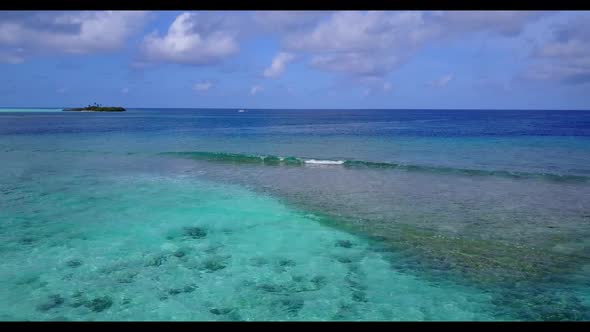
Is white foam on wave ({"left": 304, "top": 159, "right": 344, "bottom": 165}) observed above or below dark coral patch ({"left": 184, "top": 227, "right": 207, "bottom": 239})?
above

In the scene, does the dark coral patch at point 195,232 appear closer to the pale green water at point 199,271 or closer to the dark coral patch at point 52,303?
the pale green water at point 199,271

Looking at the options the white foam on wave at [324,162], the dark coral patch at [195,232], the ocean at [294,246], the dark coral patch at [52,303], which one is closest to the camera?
the dark coral patch at [52,303]

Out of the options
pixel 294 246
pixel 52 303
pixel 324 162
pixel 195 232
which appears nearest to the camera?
pixel 52 303

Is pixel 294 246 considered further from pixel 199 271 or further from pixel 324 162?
pixel 324 162

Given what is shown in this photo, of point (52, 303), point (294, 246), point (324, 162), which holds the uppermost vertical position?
point (324, 162)

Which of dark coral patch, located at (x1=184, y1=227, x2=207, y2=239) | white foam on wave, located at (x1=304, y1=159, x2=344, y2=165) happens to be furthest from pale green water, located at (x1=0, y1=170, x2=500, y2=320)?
white foam on wave, located at (x1=304, y1=159, x2=344, y2=165)

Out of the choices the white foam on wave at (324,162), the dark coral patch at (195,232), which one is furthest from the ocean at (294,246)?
the white foam on wave at (324,162)

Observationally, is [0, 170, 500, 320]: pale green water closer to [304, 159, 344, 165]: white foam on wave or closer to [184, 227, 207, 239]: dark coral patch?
[184, 227, 207, 239]: dark coral patch

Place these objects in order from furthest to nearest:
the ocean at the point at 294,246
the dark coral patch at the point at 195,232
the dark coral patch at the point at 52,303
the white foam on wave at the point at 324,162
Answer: the white foam on wave at the point at 324,162, the dark coral patch at the point at 195,232, the ocean at the point at 294,246, the dark coral patch at the point at 52,303

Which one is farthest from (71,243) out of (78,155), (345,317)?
(78,155)

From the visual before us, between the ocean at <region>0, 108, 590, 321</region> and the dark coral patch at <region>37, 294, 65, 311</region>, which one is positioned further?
the ocean at <region>0, 108, 590, 321</region>

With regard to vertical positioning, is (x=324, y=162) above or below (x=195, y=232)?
above

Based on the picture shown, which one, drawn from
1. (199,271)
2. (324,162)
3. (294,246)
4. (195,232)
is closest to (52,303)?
(199,271)
